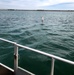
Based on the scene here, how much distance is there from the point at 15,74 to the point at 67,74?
411 centimetres

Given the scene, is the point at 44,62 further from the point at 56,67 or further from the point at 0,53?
the point at 0,53

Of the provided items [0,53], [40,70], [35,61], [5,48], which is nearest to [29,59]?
[35,61]

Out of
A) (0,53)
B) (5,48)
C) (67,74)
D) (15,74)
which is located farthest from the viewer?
(5,48)

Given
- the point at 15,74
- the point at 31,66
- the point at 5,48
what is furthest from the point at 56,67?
the point at 5,48

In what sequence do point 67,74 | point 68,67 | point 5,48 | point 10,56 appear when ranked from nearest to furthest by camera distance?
point 67,74
point 68,67
point 10,56
point 5,48

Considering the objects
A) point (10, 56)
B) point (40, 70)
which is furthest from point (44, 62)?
point (10, 56)

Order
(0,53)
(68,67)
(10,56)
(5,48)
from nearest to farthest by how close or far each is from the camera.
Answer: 1. (68,67)
2. (10,56)
3. (0,53)
4. (5,48)

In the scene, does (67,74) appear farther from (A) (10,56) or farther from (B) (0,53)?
(B) (0,53)

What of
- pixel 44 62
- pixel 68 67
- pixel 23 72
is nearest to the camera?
pixel 23 72

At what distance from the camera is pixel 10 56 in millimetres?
9711

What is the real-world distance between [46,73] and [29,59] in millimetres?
2290

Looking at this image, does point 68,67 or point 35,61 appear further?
point 35,61

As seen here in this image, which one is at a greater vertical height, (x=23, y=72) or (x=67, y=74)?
(x=23, y=72)

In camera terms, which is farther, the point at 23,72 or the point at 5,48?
the point at 5,48
